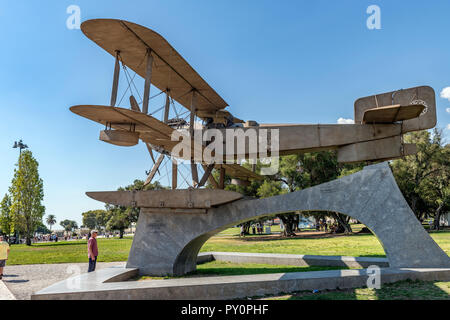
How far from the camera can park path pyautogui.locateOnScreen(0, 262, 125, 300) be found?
405 inches

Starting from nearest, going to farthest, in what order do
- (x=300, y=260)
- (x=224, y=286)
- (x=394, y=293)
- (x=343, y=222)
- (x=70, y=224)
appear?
(x=394, y=293)
(x=224, y=286)
(x=300, y=260)
(x=343, y=222)
(x=70, y=224)

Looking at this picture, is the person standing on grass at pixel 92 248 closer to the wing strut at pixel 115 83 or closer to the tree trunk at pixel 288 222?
the wing strut at pixel 115 83

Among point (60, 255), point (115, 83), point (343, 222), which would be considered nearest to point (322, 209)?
point (115, 83)

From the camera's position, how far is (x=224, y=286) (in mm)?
8820

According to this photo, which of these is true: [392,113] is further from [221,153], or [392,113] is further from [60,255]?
[60,255]

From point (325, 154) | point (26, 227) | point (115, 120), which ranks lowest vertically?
point (26, 227)

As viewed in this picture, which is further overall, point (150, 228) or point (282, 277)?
point (150, 228)

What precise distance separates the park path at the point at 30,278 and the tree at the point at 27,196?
2757 cm

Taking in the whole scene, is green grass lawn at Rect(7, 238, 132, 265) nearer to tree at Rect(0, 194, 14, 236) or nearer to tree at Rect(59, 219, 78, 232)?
tree at Rect(0, 194, 14, 236)

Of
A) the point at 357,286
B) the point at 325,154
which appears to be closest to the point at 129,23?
the point at 357,286

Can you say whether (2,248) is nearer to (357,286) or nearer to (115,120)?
(115,120)

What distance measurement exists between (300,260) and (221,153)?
6.31m
